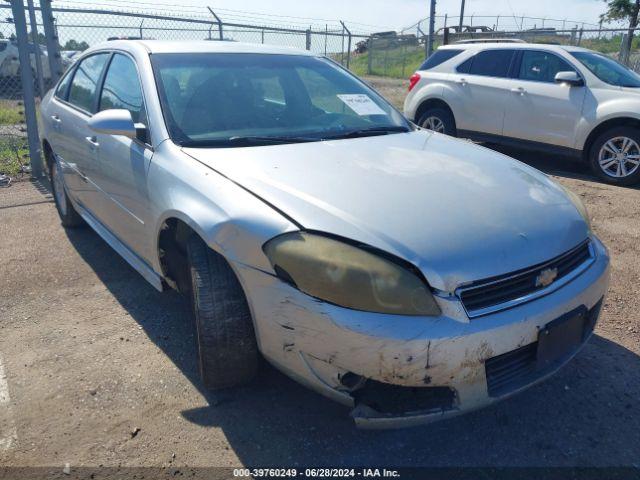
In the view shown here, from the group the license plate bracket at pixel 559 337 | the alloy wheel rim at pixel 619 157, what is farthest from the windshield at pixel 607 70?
the license plate bracket at pixel 559 337

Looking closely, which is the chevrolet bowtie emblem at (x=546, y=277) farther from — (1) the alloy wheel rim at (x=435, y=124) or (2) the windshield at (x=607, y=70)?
(1) the alloy wheel rim at (x=435, y=124)

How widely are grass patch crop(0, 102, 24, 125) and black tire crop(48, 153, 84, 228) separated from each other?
643 centimetres

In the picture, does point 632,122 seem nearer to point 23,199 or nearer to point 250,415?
point 250,415

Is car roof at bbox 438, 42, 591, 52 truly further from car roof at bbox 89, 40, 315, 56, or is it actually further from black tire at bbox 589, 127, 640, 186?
car roof at bbox 89, 40, 315, 56

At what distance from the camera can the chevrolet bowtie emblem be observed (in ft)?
7.29

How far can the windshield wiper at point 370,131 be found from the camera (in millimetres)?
3168

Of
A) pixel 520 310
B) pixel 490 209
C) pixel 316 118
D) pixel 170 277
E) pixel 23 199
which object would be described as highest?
pixel 316 118

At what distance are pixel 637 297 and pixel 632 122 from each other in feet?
11.7

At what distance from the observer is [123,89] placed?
3.45 meters

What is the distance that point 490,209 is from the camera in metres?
2.35

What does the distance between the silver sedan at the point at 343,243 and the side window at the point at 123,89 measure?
2cm

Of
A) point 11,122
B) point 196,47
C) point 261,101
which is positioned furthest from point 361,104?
point 11,122

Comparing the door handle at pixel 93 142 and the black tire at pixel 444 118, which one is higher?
the door handle at pixel 93 142

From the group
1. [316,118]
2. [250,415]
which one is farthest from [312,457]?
[316,118]
